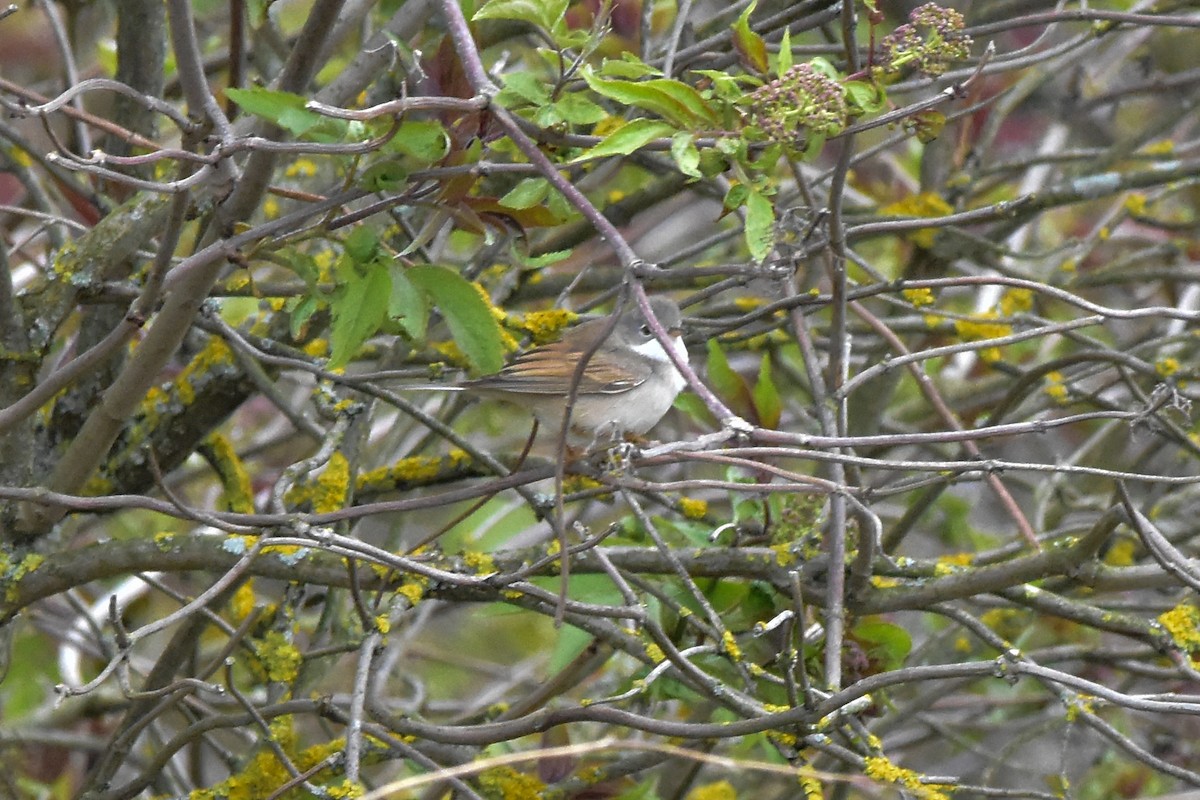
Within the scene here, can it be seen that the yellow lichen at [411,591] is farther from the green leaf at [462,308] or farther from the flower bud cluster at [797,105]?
the flower bud cluster at [797,105]

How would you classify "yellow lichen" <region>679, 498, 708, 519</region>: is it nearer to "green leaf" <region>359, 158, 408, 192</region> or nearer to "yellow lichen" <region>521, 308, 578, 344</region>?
"yellow lichen" <region>521, 308, 578, 344</region>

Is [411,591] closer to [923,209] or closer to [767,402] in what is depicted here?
[767,402]

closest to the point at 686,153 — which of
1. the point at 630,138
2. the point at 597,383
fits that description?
the point at 630,138

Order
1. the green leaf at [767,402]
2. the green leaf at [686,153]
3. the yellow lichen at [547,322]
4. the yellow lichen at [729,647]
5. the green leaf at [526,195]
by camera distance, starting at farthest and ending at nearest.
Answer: the yellow lichen at [547,322], the green leaf at [767,402], the yellow lichen at [729,647], the green leaf at [526,195], the green leaf at [686,153]

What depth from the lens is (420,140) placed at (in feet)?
7.16

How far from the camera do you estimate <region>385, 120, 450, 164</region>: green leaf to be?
2.18 meters

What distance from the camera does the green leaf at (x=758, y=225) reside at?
208 centimetres

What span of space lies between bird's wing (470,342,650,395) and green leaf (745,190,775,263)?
4.41ft

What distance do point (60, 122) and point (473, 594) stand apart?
2750 millimetres

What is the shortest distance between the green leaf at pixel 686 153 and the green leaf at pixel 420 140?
41 centimetres

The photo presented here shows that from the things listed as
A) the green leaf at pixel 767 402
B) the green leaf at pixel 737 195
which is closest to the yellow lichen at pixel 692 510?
the green leaf at pixel 767 402

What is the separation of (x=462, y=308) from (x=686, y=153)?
61 centimetres

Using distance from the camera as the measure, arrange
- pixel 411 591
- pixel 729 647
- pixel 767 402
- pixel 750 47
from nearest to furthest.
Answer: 1. pixel 750 47
2. pixel 729 647
3. pixel 411 591
4. pixel 767 402

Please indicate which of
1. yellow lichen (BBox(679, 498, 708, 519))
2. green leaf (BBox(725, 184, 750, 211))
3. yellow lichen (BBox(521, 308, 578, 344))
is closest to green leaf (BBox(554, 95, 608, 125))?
green leaf (BBox(725, 184, 750, 211))
